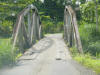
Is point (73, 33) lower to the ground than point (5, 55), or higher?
higher

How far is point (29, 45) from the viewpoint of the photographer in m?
13.7

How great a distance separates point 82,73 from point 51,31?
3583 centimetres

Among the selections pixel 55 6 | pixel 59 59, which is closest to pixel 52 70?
pixel 59 59

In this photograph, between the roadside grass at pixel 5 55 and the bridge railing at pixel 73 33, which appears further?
the bridge railing at pixel 73 33

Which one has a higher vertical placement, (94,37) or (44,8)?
(44,8)

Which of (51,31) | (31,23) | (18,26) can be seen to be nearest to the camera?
(18,26)

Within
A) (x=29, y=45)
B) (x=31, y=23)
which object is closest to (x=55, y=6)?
(x=31, y=23)

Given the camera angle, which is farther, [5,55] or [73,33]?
[73,33]

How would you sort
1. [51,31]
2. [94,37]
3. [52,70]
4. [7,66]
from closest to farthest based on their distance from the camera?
1. [52,70]
2. [7,66]
3. [94,37]
4. [51,31]

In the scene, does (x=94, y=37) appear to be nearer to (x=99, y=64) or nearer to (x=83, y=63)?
(x=83, y=63)

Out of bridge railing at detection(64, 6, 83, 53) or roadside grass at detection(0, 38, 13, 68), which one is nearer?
roadside grass at detection(0, 38, 13, 68)

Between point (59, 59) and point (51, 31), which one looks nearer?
point (59, 59)

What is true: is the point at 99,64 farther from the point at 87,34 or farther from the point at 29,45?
the point at 87,34

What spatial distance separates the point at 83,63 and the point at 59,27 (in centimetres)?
3588
